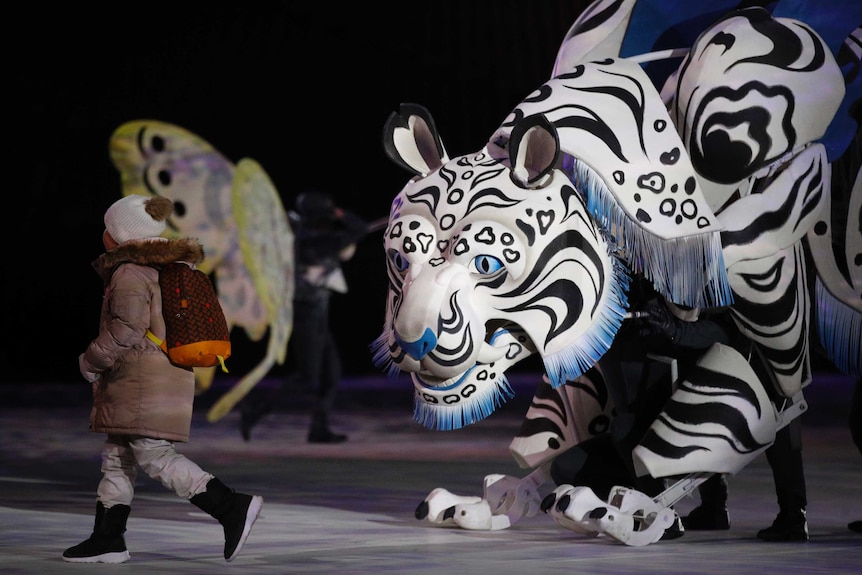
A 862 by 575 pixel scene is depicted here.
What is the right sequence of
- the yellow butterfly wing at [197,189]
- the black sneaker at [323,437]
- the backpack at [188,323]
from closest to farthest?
1. the backpack at [188,323]
2. the yellow butterfly wing at [197,189]
3. the black sneaker at [323,437]

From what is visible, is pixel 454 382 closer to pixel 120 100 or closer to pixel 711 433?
pixel 711 433

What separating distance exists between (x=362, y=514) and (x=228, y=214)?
4.34 meters

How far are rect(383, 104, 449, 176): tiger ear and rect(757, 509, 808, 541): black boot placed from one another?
185 cm

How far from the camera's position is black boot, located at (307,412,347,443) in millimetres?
10469

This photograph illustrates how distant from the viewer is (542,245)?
204 inches

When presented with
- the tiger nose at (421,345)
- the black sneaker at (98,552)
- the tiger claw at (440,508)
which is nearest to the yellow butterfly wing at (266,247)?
the tiger claw at (440,508)

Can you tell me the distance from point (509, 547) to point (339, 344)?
12.2 m

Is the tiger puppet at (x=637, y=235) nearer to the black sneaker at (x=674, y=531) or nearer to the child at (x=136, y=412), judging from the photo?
the black sneaker at (x=674, y=531)

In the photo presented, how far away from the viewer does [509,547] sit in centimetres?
541

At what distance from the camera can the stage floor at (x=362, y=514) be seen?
496cm

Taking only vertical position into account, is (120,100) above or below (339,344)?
above

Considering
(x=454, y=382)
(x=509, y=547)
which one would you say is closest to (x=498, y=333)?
(x=454, y=382)

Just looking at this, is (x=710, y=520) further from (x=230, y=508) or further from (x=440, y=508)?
(x=230, y=508)

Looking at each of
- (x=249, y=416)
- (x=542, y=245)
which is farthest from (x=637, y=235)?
(x=249, y=416)
